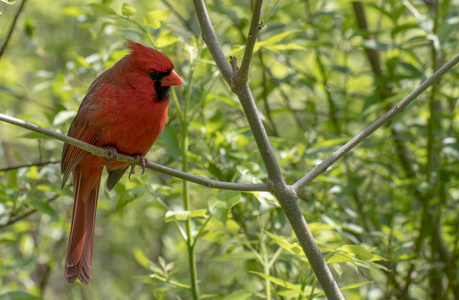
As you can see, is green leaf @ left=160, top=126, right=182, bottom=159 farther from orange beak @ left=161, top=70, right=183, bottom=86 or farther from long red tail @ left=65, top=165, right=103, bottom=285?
long red tail @ left=65, top=165, right=103, bottom=285

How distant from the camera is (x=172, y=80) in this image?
2119mm

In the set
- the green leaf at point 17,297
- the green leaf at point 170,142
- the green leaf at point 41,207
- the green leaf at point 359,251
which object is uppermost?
the green leaf at point 170,142

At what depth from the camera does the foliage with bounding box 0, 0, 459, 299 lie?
201cm

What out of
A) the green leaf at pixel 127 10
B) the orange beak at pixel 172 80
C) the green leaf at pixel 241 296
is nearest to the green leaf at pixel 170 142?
the orange beak at pixel 172 80

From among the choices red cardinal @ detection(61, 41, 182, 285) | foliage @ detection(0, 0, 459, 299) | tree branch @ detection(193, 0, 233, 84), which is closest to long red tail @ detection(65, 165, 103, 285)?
red cardinal @ detection(61, 41, 182, 285)

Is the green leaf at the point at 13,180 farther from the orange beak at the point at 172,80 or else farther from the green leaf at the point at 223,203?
the green leaf at the point at 223,203

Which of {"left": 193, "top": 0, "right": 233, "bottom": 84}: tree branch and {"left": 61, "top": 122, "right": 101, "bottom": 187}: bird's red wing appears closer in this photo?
{"left": 193, "top": 0, "right": 233, "bottom": 84}: tree branch

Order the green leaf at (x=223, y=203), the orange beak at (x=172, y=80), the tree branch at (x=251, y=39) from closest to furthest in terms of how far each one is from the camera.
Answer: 1. the tree branch at (x=251, y=39)
2. the green leaf at (x=223, y=203)
3. the orange beak at (x=172, y=80)

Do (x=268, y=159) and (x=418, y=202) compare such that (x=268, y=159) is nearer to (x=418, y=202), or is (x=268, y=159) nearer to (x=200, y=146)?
(x=200, y=146)

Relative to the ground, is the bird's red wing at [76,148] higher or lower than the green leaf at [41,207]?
higher

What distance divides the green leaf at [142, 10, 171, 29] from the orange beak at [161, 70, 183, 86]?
0.21 m

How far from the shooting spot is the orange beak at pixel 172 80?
6.92 ft

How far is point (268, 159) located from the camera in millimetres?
1543

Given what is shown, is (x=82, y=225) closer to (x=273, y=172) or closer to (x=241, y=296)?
(x=241, y=296)
